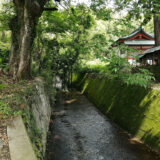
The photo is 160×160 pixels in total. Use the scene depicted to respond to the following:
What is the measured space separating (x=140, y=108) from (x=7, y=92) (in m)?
6.35

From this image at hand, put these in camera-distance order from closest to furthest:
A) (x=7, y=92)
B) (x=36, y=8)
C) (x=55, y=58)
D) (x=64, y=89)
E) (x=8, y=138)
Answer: (x=8, y=138), (x=7, y=92), (x=36, y=8), (x=55, y=58), (x=64, y=89)

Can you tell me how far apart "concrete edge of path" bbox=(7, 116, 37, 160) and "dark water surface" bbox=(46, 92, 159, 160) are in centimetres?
309

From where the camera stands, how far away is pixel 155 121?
25.4ft

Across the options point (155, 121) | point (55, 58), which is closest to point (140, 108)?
point (155, 121)

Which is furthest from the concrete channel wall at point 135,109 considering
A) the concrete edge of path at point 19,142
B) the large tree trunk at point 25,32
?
the large tree trunk at point 25,32

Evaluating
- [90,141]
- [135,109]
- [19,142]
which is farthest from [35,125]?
[135,109]

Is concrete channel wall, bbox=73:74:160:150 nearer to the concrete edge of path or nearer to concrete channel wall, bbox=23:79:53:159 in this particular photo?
concrete channel wall, bbox=23:79:53:159

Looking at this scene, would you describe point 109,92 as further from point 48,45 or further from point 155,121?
point 48,45

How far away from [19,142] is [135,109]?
6.89 m

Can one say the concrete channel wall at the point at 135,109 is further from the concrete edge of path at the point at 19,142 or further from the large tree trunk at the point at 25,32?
the large tree trunk at the point at 25,32

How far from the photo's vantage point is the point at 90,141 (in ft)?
28.3

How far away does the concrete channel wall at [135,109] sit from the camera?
780cm

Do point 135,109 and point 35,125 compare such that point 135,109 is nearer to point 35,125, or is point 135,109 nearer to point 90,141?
point 90,141

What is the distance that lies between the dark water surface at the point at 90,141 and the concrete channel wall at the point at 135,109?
1.51ft
